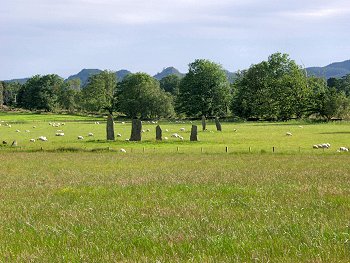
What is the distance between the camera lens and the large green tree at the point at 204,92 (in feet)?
385

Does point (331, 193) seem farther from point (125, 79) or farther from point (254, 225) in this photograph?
point (125, 79)

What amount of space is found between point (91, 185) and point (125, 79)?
11934 centimetres

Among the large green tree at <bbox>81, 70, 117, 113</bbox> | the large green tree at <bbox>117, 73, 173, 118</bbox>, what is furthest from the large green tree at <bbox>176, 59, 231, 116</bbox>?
the large green tree at <bbox>81, 70, 117, 113</bbox>

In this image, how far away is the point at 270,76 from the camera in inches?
4439

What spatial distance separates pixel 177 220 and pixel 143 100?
10917 centimetres

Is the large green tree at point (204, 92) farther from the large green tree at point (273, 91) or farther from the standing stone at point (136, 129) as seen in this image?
the standing stone at point (136, 129)

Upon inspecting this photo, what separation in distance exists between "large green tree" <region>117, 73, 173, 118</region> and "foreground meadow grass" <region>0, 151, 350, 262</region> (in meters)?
100

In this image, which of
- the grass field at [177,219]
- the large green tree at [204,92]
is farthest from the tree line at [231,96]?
the grass field at [177,219]

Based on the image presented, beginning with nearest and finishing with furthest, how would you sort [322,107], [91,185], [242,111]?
[91,185]
[322,107]
[242,111]

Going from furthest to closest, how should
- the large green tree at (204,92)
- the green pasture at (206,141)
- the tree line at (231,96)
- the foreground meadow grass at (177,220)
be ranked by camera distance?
the large green tree at (204,92) < the tree line at (231,96) < the green pasture at (206,141) < the foreground meadow grass at (177,220)

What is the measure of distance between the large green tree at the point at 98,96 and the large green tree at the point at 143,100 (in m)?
12.0

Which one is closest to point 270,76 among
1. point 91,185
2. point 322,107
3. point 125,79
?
point 322,107

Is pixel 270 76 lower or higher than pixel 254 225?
higher

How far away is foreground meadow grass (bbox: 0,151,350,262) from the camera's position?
674 centimetres
